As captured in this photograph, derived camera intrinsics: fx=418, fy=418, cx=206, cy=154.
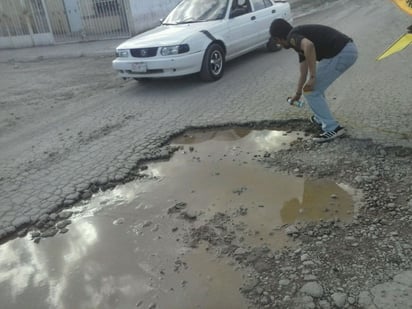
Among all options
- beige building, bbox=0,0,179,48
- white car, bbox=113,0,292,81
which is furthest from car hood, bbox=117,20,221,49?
beige building, bbox=0,0,179,48

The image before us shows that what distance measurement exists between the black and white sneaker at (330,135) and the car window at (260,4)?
476 centimetres

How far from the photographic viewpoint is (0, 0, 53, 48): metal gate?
14930 millimetres

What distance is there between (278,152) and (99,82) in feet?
18.1

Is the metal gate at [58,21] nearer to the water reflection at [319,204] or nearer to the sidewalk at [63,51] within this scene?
the sidewalk at [63,51]

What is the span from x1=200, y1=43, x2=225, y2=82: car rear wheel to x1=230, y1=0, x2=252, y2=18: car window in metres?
0.88

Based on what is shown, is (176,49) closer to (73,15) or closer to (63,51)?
(63,51)

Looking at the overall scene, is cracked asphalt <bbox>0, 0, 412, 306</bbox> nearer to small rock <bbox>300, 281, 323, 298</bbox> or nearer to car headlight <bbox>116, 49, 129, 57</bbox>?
small rock <bbox>300, 281, 323, 298</bbox>

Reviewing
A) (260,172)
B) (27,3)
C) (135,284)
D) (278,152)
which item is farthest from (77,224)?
(27,3)

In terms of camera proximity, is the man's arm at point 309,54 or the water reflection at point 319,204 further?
the man's arm at point 309,54

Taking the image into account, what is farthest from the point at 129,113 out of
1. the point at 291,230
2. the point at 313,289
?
the point at 313,289

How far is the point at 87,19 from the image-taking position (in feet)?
47.3

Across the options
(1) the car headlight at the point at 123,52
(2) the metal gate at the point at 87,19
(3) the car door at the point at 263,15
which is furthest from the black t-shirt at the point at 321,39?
(2) the metal gate at the point at 87,19

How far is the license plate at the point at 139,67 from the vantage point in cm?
745

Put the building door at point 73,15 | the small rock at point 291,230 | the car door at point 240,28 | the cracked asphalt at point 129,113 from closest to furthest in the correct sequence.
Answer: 1. the small rock at point 291,230
2. the cracked asphalt at point 129,113
3. the car door at point 240,28
4. the building door at point 73,15
